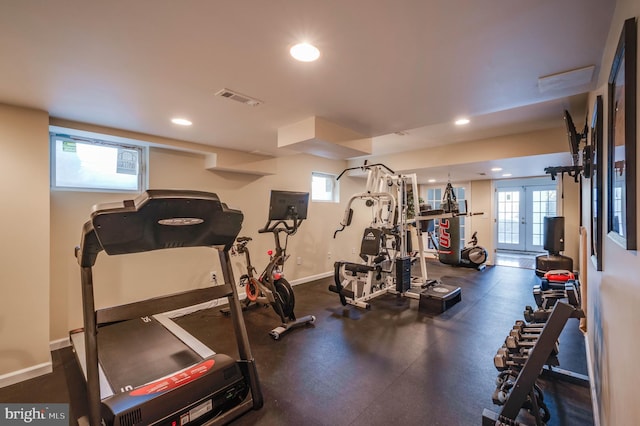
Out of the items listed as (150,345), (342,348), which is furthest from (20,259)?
(342,348)

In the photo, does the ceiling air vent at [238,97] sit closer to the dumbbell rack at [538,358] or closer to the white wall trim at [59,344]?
the dumbbell rack at [538,358]

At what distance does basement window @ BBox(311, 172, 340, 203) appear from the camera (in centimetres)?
585

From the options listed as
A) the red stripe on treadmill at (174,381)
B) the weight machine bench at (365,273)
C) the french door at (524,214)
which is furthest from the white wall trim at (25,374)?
the french door at (524,214)

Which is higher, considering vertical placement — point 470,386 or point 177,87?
point 177,87

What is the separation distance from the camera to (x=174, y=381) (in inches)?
73.4

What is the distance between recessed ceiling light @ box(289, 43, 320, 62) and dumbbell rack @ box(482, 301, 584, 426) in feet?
5.87

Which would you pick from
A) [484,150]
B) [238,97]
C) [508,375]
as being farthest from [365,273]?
[238,97]

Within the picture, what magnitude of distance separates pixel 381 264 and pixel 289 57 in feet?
11.6

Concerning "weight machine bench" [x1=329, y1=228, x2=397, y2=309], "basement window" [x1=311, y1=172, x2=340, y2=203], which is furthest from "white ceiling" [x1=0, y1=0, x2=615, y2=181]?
"basement window" [x1=311, y1=172, x2=340, y2=203]

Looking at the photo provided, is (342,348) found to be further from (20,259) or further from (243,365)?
(20,259)

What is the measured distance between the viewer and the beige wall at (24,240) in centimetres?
235

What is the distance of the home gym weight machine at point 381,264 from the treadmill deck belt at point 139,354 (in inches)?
82.2

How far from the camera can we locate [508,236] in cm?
928

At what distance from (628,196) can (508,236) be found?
1009 cm
